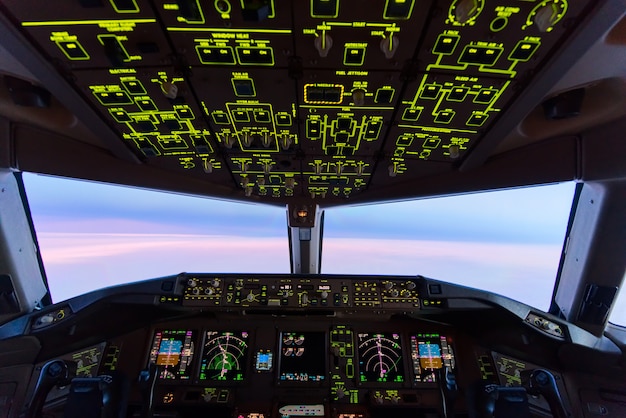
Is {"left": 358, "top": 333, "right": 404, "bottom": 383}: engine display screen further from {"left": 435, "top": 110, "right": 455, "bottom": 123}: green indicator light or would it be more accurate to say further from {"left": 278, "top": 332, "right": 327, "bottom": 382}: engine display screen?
{"left": 435, "top": 110, "right": 455, "bottom": 123}: green indicator light

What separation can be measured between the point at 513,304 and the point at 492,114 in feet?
5.95

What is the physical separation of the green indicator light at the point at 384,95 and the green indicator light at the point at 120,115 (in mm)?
1604

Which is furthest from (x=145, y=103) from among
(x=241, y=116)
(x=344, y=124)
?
(x=344, y=124)

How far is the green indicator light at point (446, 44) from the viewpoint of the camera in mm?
1480

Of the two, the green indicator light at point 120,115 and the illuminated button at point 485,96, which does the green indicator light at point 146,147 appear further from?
the illuminated button at point 485,96

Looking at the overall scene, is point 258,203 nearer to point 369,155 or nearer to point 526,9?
point 369,155

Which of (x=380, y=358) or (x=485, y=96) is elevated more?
(x=485, y=96)

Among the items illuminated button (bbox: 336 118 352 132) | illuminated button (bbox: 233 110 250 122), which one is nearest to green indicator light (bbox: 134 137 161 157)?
illuminated button (bbox: 233 110 250 122)

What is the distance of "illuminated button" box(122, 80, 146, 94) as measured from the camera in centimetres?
182

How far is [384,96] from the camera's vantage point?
1.92 metres

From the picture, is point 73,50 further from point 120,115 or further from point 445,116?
point 445,116

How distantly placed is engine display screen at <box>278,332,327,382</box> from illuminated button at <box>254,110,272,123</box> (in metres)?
2.21

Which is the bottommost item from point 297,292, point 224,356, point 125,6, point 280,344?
point 224,356

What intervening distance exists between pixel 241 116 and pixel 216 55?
556 millimetres
